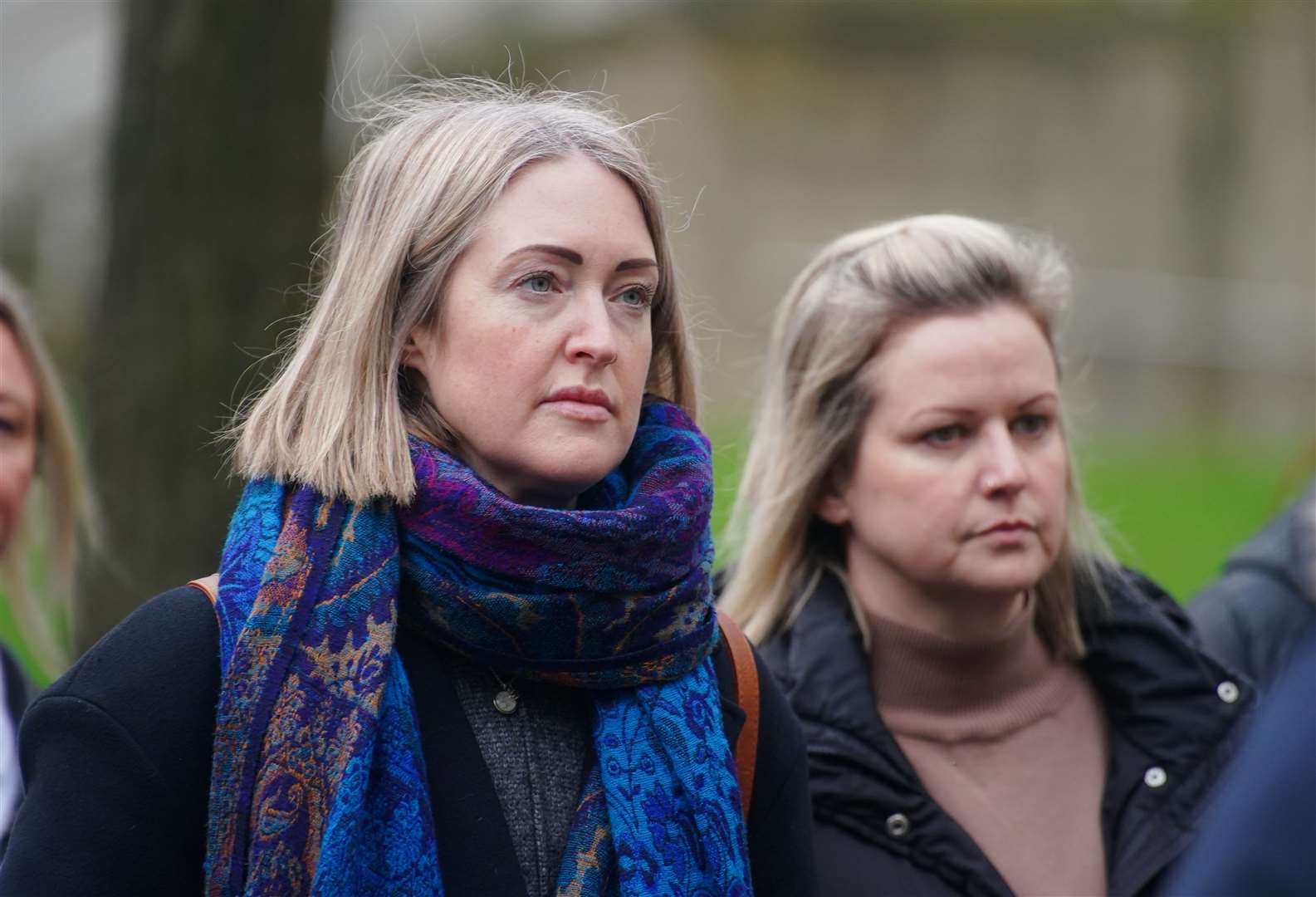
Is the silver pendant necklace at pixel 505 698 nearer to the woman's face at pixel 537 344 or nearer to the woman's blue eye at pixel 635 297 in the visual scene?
the woman's face at pixel 537 344

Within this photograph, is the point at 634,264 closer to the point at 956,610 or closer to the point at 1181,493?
the point at 956,610

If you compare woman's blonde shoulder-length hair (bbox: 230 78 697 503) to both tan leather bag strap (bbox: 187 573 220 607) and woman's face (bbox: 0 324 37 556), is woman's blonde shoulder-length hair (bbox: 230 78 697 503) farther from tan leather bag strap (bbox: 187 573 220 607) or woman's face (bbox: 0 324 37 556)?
woman's face (bbox: 0 324 37 556)

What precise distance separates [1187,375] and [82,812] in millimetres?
15605

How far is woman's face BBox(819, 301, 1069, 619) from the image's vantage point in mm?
3445

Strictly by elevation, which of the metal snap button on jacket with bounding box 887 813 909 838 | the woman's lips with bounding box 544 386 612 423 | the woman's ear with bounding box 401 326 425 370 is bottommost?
the metal snap button on jacket with bounding box 887 813 909 838

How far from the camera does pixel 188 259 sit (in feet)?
15.1

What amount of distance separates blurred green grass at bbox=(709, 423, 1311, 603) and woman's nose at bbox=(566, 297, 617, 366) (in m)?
6.42

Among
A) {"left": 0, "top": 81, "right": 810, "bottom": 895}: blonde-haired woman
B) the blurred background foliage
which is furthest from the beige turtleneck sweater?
the blurred background foliage

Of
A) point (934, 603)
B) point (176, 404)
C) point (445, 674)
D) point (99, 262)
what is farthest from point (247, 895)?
point (99, 262)

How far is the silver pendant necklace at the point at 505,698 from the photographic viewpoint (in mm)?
2580

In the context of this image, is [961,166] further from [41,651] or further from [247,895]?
[247,895]

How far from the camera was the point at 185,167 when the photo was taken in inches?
182

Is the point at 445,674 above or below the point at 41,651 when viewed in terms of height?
above

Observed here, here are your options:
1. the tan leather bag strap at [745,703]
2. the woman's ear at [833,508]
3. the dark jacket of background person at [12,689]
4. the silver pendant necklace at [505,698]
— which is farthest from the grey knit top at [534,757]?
the dark jacket of background person at [12,689]
